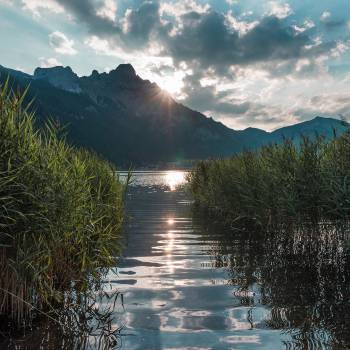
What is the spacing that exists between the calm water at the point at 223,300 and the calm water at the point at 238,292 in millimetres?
21

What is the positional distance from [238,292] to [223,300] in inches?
30.3

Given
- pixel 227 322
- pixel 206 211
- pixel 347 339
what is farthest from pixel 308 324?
pixel 206 211

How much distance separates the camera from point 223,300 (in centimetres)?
990

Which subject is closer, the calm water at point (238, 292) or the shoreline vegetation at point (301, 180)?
the calm water at point (238, 292)

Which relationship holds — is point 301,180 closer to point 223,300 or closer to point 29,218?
point 223,300

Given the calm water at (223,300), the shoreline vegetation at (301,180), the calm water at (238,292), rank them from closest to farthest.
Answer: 1. the calm water at (223,300)
2. the calm water at (238,292)
3. the shoreline vegetation at (301,180)

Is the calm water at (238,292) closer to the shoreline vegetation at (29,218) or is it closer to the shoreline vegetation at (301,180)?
the shoreline vegetation at (301,180)

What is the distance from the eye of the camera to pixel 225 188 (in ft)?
72.8

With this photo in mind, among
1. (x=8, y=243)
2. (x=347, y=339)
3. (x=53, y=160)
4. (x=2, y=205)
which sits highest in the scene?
(x=53, y=160)

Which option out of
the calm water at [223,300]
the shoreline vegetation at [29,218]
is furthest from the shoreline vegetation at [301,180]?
the shoreline vegetation at [29,218]

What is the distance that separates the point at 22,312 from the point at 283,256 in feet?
30.0

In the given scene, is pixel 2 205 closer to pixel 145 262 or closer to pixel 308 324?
pixel 308 324

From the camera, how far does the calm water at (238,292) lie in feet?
24.9

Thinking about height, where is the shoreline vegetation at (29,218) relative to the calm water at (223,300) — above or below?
above
